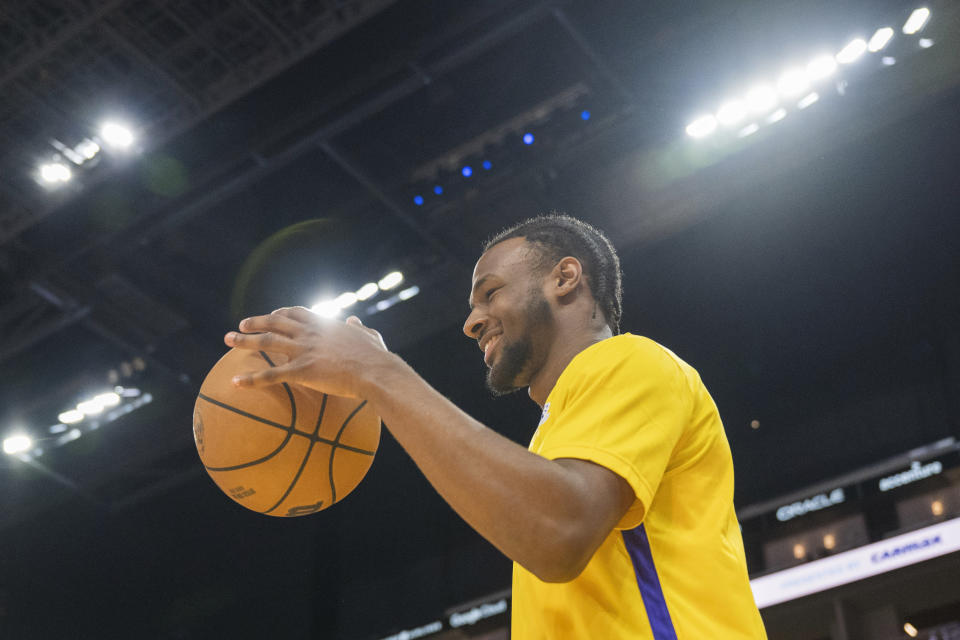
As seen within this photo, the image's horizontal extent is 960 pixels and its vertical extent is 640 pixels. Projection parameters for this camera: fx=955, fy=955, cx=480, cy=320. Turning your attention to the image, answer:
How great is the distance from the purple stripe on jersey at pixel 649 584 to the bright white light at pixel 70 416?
23.4 feet

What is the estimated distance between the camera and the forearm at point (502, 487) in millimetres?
1175

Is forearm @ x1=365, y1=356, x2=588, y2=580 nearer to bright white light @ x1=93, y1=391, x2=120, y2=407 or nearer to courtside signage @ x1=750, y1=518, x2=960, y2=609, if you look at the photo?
courtside signage @ x1=750, y1=518, x2=960, y2=609

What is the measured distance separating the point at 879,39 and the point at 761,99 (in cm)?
68

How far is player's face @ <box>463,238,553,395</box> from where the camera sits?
5.65 feet

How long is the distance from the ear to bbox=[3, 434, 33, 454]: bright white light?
717 centimetres

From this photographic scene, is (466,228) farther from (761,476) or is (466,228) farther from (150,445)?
(150,445)

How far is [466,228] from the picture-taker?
20.5ft

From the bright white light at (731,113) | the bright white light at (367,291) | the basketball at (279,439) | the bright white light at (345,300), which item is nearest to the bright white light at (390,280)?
the bright white light at (367,291)

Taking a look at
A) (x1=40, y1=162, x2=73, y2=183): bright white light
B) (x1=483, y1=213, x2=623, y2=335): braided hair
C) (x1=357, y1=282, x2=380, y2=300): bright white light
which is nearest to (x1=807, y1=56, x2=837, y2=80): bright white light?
(x1=357, y1=282, x2=380, y2=300): bright white light

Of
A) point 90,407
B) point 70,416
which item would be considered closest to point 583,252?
point 90,407

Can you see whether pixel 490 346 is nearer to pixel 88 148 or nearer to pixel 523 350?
pixel 523 350

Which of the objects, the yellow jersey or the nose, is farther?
the nose

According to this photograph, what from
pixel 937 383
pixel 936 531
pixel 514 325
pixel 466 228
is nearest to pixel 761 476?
pixel 937 383

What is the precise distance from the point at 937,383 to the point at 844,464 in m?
0.88
